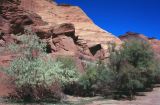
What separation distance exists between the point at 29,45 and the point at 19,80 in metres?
2.95

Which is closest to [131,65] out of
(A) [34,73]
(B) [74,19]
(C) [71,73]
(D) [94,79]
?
(D) [94,79]

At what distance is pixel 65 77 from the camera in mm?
26797

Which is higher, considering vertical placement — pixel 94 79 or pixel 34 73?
pixel 34 73

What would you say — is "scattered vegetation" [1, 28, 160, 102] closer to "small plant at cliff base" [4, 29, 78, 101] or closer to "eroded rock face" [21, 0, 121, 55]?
"small plant at cliff base" [4, 29, 78, 101]

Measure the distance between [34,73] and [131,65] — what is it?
13602 millimetres

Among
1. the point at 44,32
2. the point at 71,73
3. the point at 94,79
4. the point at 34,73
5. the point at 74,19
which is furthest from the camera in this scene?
the point at 74,19

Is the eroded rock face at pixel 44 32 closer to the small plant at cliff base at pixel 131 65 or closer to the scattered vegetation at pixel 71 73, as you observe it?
the scattered vegetation at pixel 71 73

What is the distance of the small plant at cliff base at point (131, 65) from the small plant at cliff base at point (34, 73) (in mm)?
8210

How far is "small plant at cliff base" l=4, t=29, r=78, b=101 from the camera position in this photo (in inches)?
959

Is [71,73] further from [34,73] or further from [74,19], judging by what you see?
[74,19]

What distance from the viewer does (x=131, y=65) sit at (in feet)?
113

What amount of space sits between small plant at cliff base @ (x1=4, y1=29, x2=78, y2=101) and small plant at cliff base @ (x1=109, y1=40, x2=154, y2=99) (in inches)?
323

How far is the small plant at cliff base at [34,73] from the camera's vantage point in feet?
79.9

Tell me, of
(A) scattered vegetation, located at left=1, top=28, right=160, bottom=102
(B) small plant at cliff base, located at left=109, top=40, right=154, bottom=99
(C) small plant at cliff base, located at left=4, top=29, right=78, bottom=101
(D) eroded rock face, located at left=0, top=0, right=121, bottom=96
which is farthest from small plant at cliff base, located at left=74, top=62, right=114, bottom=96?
(C) small plant at cliff base, located at left=4, top=29, right=78, bottom=101
